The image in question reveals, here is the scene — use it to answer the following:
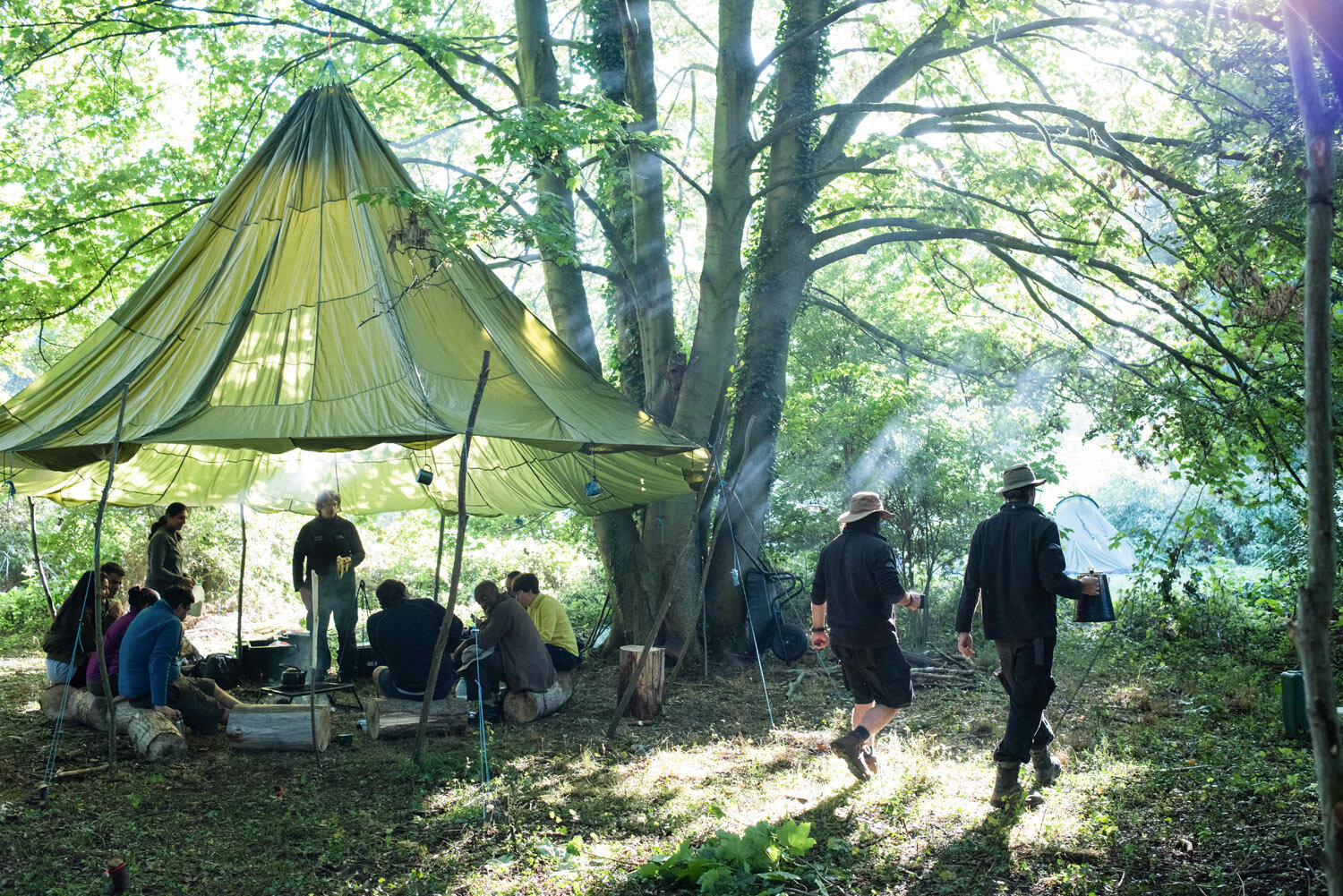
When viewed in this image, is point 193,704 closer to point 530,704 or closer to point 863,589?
point 530,704

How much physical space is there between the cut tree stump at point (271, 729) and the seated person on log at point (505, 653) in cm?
115

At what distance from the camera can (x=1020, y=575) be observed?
473 cm

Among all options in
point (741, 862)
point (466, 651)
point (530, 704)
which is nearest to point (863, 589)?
point (741, 862)

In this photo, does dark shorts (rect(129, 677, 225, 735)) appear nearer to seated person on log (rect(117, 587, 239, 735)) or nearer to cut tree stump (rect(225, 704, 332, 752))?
seated person on log (rect(117, 587, 239, 735))

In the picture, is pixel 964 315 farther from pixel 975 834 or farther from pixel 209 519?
pixel 209 519

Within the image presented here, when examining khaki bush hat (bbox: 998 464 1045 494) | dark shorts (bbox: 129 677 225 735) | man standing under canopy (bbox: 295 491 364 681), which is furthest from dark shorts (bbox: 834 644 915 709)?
man standing under canopy (bbox: 295 491 364 681)

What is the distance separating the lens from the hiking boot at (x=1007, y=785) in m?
4.66

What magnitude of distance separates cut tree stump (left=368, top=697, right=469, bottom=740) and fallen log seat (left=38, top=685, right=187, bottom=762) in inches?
46.1

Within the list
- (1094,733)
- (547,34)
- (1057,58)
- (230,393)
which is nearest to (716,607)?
(1094,733)

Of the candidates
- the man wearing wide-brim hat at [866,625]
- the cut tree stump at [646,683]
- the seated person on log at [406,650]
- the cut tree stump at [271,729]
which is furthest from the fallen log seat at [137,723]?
the man wearing wide-brim hat at [866,625]

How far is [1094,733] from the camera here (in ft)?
20.3

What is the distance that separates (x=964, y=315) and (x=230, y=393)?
905 centimetres

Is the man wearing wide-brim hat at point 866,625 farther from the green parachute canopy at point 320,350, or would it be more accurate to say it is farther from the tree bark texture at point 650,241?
the tree bark texture at point 650,241

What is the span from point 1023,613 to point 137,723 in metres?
5.30
